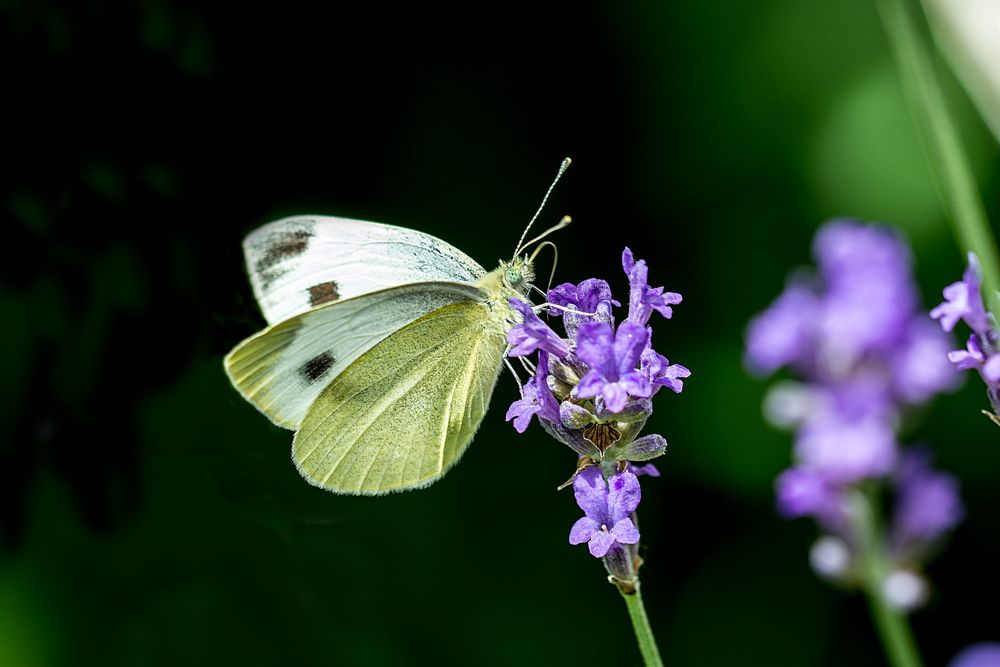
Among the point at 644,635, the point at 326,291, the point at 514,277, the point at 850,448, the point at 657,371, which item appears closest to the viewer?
the point at 850,448

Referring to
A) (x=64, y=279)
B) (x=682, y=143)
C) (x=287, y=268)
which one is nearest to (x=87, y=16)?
(x=64, y=279)

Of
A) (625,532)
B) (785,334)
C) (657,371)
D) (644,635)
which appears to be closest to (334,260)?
(657,371)

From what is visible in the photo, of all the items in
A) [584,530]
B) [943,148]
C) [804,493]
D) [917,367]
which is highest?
[943,148]

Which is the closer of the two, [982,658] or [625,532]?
[982,658]

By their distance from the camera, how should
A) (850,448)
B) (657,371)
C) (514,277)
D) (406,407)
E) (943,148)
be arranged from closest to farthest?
(850,448) → (943,148) → (657,371) → (514,277) → (406,407)

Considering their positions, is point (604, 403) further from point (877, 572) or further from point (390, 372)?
point (390, 372)

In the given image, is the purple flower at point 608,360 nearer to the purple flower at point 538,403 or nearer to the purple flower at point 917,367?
the purple flower at point 538,403

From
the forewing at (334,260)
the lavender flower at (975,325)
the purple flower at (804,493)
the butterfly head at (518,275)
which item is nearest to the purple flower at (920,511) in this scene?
the lavender flower at (975,325)
